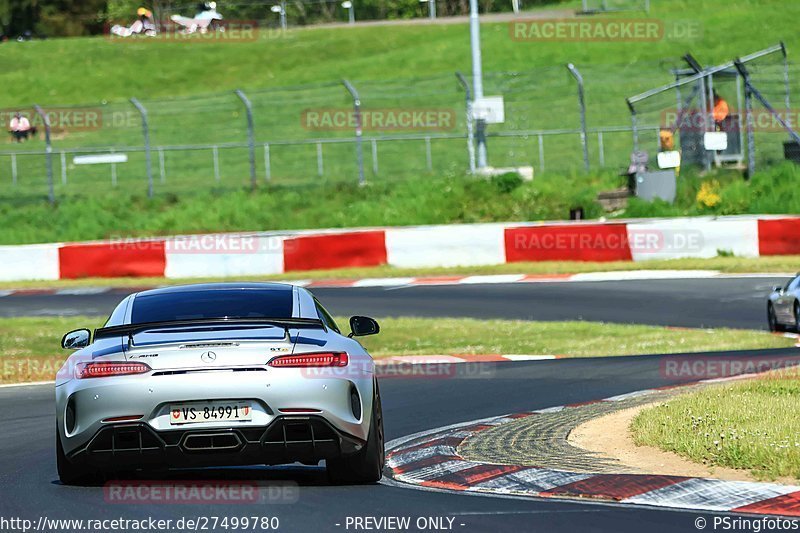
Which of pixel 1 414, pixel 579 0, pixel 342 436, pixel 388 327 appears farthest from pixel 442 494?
pixel 579 0

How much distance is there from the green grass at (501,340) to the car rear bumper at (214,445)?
9.51 meters

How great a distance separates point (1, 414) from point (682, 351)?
861 cm

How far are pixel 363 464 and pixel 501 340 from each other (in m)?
11.5

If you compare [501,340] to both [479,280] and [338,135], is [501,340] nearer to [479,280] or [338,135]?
[479,280]

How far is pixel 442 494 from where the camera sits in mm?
8375

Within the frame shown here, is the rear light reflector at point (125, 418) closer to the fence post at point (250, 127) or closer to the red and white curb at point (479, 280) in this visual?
the red and white curb at point (479, 280)

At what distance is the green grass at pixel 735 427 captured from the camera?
8.65 m

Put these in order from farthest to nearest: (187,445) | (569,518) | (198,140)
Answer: (198,140), (187,445), (569,518)

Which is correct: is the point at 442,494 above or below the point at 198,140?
below

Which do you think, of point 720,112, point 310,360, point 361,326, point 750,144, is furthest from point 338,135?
point 310,360

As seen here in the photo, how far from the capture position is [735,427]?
9883 mm

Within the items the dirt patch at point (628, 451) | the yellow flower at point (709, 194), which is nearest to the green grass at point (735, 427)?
the dirt patch at point (628, 451)

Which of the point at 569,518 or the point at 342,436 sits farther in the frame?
the point at 342,436

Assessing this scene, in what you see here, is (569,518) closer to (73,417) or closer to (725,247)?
(73,417)
